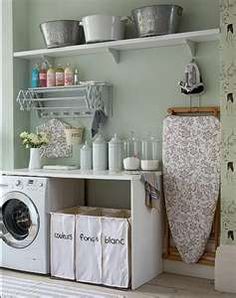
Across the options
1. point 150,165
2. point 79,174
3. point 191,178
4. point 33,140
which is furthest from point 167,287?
point 33,140

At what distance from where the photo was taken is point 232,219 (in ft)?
11.7

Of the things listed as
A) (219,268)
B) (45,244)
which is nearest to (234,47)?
(219,268)

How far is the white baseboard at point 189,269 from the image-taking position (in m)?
3.90

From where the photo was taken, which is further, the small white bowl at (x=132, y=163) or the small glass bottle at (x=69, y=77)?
the small glass bottle at (x=69, y=77)

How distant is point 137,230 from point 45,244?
0.85 metres

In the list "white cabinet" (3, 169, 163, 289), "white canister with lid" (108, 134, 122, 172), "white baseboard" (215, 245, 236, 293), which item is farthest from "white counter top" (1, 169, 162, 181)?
"white baseboard" (215, 245, 236, 293)

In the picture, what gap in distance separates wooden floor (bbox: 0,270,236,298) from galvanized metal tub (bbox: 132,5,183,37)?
2041mm

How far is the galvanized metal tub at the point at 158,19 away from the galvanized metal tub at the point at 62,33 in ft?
2.21

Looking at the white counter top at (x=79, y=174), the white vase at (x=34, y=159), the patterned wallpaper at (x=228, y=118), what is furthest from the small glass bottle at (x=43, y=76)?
the patterned wallpaper at (x=228, y=118)

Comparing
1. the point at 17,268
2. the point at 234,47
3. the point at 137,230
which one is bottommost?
the point at 17,268

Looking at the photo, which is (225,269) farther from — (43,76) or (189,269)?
(43,76)

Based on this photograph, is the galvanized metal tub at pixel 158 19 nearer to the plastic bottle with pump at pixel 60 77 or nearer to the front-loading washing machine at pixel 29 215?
the plastic bottle with pump at pixel 60 77

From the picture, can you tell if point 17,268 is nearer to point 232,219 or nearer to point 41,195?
point 41,195

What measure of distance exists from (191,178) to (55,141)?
151 centimetres
